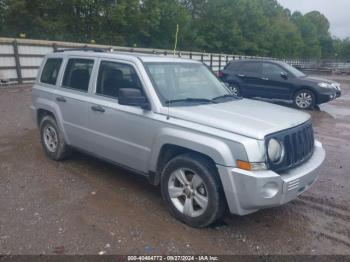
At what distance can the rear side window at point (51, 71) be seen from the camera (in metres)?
5.39

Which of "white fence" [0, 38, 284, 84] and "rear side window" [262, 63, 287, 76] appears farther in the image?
"white fence" [0, 38, 284, 84]

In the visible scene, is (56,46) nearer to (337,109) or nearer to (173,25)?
(337,109)

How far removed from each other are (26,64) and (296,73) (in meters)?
10.8

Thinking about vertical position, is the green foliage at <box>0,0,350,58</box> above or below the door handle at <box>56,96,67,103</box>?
above

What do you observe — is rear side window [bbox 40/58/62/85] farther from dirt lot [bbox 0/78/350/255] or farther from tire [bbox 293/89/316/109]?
tire [bbox 293/89/316/109]

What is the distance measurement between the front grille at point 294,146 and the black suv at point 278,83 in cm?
759

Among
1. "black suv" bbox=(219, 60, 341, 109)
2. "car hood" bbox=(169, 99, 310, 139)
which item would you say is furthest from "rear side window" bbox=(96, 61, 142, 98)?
"black suv" bbox=(219, 60, 341, 109)

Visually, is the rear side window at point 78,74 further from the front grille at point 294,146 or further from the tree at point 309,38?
the tree at point 309,38

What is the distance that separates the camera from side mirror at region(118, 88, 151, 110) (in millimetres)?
3749

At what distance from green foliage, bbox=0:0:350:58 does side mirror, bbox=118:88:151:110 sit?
79.6 feet

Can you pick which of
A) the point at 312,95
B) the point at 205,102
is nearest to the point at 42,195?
the point at 205,102

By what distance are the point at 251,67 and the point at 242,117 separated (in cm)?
987

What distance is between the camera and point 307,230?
3695 millimetres

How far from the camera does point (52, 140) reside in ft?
18.3
